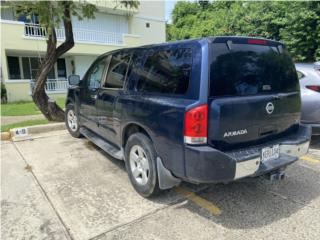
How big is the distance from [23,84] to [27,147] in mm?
10056

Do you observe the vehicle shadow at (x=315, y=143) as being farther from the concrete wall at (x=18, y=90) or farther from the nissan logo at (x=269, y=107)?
the concrete wall at (x=18, y=90)

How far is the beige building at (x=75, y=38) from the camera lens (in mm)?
14000

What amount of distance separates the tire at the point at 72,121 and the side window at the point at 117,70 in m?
1.99

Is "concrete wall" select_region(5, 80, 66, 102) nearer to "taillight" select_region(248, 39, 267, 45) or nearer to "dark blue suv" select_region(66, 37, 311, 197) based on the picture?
"dark blue suv" select_region(66, 37, 311, 197)

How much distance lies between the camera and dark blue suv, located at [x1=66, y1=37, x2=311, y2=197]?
256 centimetres

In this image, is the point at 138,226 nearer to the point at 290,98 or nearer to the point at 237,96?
the point at 237,96

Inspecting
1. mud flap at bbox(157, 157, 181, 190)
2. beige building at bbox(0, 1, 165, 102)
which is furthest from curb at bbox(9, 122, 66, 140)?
beige building at bbox(0, 1, 165, 102)

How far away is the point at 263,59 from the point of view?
3.07m

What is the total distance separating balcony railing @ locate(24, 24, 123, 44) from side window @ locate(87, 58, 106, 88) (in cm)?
1175

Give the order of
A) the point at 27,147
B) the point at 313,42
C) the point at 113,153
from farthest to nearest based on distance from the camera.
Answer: the point at 313,42 < the point at 27,147 < the point at 113,153

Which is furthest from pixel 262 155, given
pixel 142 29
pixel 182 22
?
pixel 182 22

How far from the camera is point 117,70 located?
13.5 feet

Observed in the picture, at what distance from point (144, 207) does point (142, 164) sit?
53 cm

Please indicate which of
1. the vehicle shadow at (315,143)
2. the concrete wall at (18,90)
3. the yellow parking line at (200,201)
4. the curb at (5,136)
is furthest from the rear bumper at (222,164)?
the concrete wall at (18,90)
